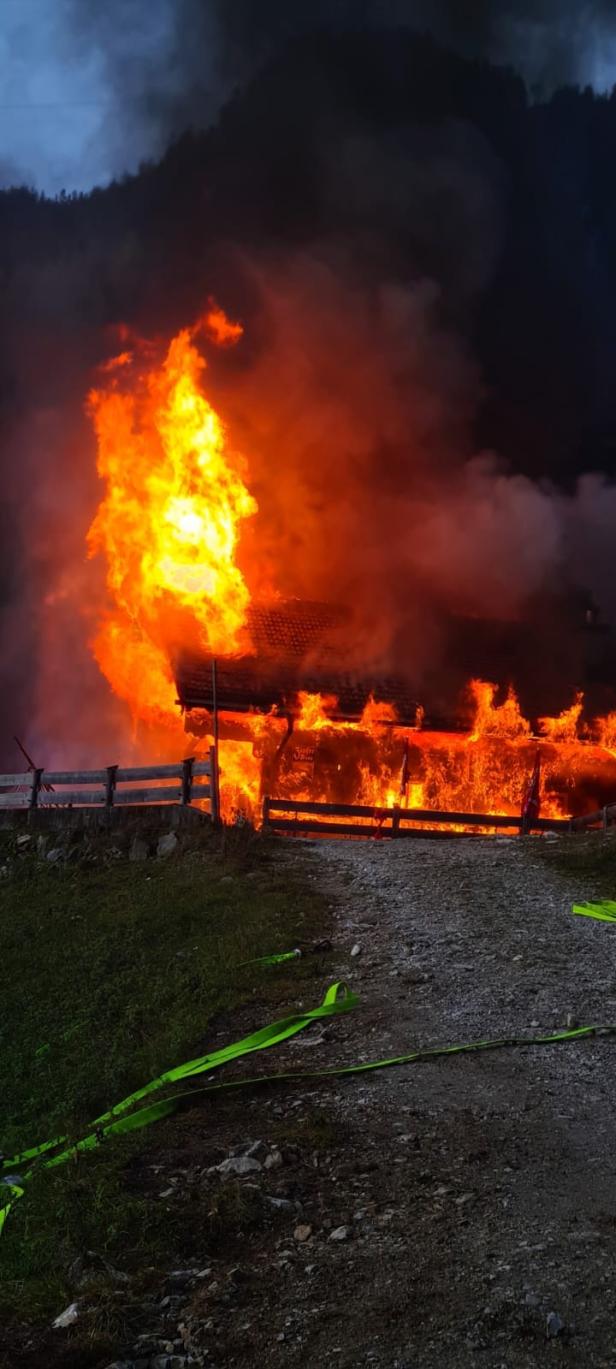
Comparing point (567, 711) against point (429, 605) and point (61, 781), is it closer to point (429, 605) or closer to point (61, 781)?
point (429, 605)

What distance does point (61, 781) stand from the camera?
64.0 feet

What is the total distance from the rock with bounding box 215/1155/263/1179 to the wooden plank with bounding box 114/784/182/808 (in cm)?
1326

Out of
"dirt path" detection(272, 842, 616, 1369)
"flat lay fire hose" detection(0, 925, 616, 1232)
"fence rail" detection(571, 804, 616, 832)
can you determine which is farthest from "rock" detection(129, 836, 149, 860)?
"fence rail" detection(571, 804, 616, 832)

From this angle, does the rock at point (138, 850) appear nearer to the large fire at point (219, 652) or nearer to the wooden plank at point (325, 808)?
the wooden plank at point (325, 808)

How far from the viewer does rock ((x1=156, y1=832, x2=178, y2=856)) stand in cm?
1652

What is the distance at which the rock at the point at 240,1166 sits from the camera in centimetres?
514

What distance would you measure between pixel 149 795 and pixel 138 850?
2.05 metres

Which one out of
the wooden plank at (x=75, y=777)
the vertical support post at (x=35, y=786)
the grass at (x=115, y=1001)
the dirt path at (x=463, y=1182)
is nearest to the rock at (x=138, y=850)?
the grass at (x=115, y=1001)

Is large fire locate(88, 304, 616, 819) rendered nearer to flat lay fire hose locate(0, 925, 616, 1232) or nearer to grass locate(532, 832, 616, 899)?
grass locate(532, 832, 616, 899)

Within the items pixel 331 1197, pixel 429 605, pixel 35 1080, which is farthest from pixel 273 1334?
pixel 429 605

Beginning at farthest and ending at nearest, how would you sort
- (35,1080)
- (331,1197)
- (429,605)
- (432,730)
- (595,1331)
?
(429,605)
(432,730)
(35,1080)
(331,1197)
(595,1331)

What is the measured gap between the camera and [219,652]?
2759 centimetres

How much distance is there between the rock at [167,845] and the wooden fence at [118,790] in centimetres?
110

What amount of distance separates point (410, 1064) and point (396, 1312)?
3.05 m
